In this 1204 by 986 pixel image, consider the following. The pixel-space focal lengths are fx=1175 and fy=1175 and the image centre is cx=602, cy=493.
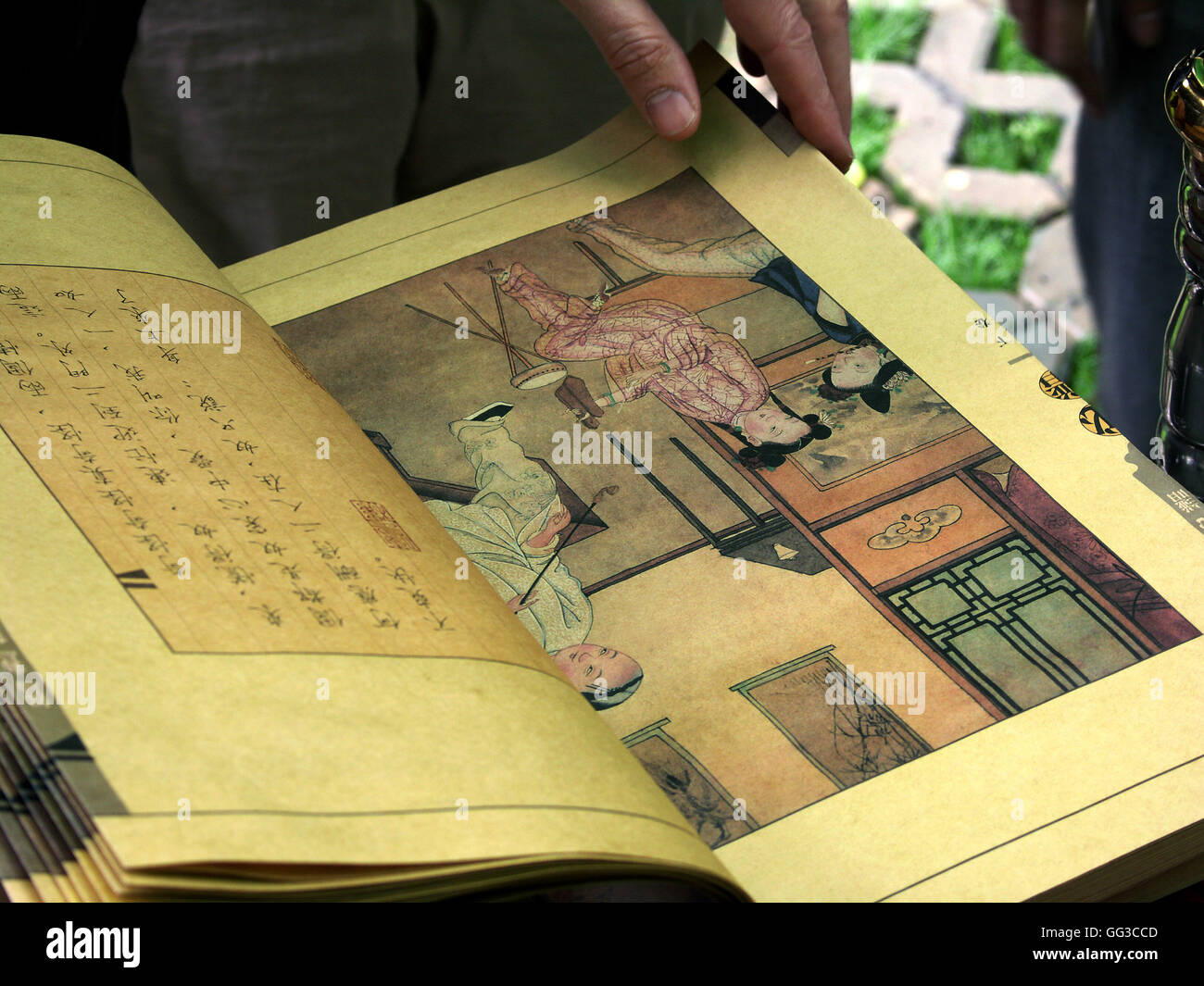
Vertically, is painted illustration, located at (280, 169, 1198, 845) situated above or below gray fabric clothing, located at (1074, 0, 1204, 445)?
below

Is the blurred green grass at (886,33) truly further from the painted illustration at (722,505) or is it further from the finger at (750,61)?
the painted illustration at (722,505)

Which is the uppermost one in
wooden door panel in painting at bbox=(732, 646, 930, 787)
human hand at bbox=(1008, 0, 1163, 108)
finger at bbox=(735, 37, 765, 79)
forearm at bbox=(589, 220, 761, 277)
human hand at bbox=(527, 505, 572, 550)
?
human hand at bbox=(1008, 0, 1163, 108)

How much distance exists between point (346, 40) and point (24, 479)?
2.05ft

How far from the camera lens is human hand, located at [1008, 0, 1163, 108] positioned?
102cm

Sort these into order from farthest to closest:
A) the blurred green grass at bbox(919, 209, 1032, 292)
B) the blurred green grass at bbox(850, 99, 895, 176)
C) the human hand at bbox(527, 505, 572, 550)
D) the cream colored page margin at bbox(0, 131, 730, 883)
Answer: the blurred green grass at bbox(850, 99, 895, 176) < the blurred green grass at bbox(919, 209, 1032, 292) < the human hand at bbox(527, 505, 572, 550) < the cream colored page margin at bbox(0, 131, 730, 883)

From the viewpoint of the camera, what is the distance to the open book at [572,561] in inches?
15.8

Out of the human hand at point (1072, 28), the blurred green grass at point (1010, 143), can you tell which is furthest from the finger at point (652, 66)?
the blurred green grass at point (1010, 143)

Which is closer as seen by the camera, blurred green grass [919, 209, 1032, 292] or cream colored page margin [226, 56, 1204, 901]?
cream colored page margin [226, 56, 1204, 901]

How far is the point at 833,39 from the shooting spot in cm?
85

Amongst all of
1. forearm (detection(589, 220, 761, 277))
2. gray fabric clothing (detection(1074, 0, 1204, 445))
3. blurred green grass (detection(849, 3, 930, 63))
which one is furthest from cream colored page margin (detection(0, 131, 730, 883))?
blurred green grass (detection(849, 3, 930, 63))

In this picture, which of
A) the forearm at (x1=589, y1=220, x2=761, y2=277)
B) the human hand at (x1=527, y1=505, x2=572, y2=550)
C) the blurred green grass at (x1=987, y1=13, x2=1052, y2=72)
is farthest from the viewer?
the blurred green grass at (x1=987, y1=13, x2=1052, y2=72)

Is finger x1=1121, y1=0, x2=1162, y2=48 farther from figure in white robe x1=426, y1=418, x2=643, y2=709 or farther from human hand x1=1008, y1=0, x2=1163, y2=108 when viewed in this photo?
figure in white robe x1=426, y1=418, x2=643, y2=709

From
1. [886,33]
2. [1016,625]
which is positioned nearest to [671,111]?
[1016,625]

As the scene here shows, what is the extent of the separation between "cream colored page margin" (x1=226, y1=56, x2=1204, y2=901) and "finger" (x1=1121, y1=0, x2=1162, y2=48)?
1.59ft
